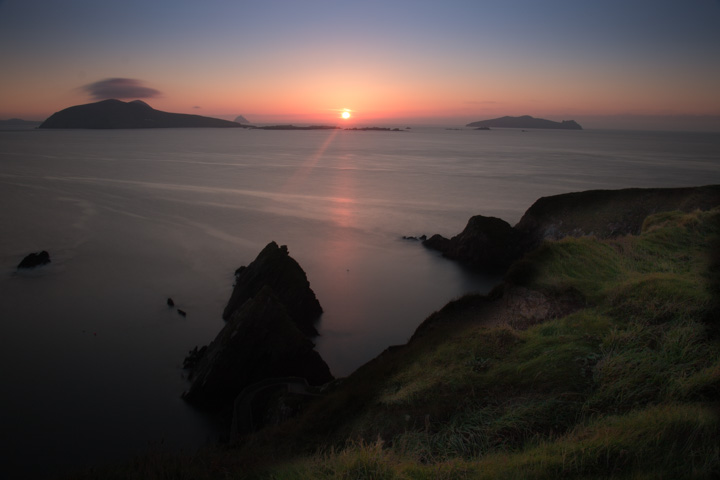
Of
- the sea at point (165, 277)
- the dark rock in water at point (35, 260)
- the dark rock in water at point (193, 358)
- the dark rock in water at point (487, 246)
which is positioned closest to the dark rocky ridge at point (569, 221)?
the dark rock in water at point (487, 246)

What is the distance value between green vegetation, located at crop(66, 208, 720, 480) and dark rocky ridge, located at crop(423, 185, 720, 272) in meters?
21.6

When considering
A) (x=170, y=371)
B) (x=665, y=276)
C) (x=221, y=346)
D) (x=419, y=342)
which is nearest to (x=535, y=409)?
(x=419, y=342)

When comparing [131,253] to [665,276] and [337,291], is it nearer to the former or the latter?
[337,291]

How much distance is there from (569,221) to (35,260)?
4416cm

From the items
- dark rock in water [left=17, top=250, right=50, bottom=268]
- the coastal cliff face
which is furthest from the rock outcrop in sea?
the coastal cliff face

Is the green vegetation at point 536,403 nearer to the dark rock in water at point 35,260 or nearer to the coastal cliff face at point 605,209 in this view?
the coastal cliff face at point 605,209

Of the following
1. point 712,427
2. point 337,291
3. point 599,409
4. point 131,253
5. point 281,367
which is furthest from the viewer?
point 131,253

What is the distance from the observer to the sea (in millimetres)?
16969

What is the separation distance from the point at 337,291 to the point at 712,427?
2610 centimetres

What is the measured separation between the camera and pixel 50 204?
5694 cm

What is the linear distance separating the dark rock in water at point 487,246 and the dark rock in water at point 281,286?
16.8 m

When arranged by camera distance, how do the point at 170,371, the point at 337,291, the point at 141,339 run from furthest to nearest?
the point at 337,291 → the point at 141,339 → the point at 170,371

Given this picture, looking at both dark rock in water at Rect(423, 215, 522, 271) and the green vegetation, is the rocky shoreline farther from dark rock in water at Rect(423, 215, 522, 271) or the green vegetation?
dark rock in water at Rect(423, 215, 522, 271)

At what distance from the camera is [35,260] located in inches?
1315
